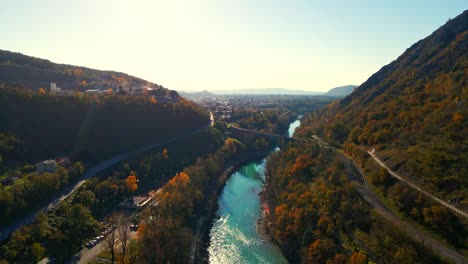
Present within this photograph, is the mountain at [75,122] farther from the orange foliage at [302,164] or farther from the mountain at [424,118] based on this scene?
the mountain at [424,118]

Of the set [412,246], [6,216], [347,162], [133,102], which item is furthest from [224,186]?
[412,246]

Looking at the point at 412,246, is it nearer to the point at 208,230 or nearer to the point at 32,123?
the point at 208,230

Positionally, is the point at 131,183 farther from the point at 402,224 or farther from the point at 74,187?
the point at 402,224

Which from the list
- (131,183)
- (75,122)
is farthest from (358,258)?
(75,122)

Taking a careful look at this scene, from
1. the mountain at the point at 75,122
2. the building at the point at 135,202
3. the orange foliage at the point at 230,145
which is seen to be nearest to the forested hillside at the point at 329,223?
the building at the point at 135,202

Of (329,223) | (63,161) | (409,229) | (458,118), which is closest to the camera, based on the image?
(409,229)

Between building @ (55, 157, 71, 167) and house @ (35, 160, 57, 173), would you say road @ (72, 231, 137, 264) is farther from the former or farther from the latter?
building @ (55, 157, 71, 167)
